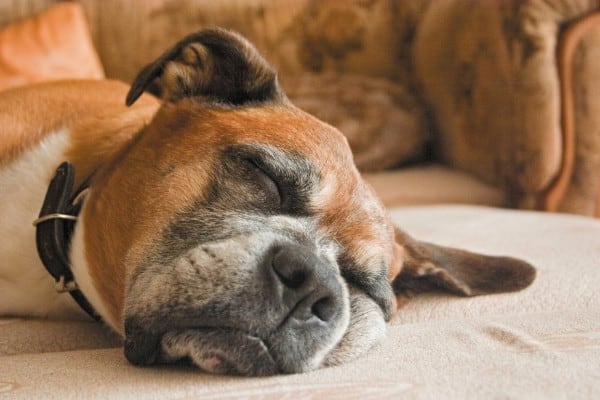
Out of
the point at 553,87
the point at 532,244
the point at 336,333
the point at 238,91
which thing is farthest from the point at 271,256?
the point at 553,87

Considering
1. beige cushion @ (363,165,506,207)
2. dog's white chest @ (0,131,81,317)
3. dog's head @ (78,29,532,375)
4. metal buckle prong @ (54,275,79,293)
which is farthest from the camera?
beige cushion @ (363,165,506,207)

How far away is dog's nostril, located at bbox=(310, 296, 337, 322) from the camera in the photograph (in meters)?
1.39

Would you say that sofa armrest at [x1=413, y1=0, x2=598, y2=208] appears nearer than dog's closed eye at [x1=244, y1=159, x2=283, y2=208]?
No

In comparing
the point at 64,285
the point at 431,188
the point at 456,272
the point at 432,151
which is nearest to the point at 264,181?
the point at 64,285

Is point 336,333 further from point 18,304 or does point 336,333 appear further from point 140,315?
point 18,304

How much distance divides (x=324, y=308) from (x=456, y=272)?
743 millimetres

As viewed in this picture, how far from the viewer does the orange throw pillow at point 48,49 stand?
3.09 metres

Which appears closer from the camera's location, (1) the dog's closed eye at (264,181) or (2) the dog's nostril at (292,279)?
(2) the dog's nostril at (292,279)

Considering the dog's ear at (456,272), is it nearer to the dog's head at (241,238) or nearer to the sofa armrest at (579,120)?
the dog's head at (241,238)

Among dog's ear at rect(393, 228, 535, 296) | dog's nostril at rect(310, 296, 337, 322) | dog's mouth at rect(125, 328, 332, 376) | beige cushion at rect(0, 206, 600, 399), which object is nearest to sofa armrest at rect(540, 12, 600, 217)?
beige cushion at rect(0, 206, 600, 399)

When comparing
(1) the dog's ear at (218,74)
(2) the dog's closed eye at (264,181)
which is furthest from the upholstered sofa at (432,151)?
(1) the dog's ear at (218,74)

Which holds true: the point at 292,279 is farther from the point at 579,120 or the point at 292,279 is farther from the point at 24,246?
the point at 579,120

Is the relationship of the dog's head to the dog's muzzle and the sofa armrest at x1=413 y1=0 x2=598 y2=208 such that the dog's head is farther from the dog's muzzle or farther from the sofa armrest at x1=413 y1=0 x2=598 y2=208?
the sofa armrest at x1=413 y1=0 x2=598 y2=208

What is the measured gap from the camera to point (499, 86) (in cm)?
329
